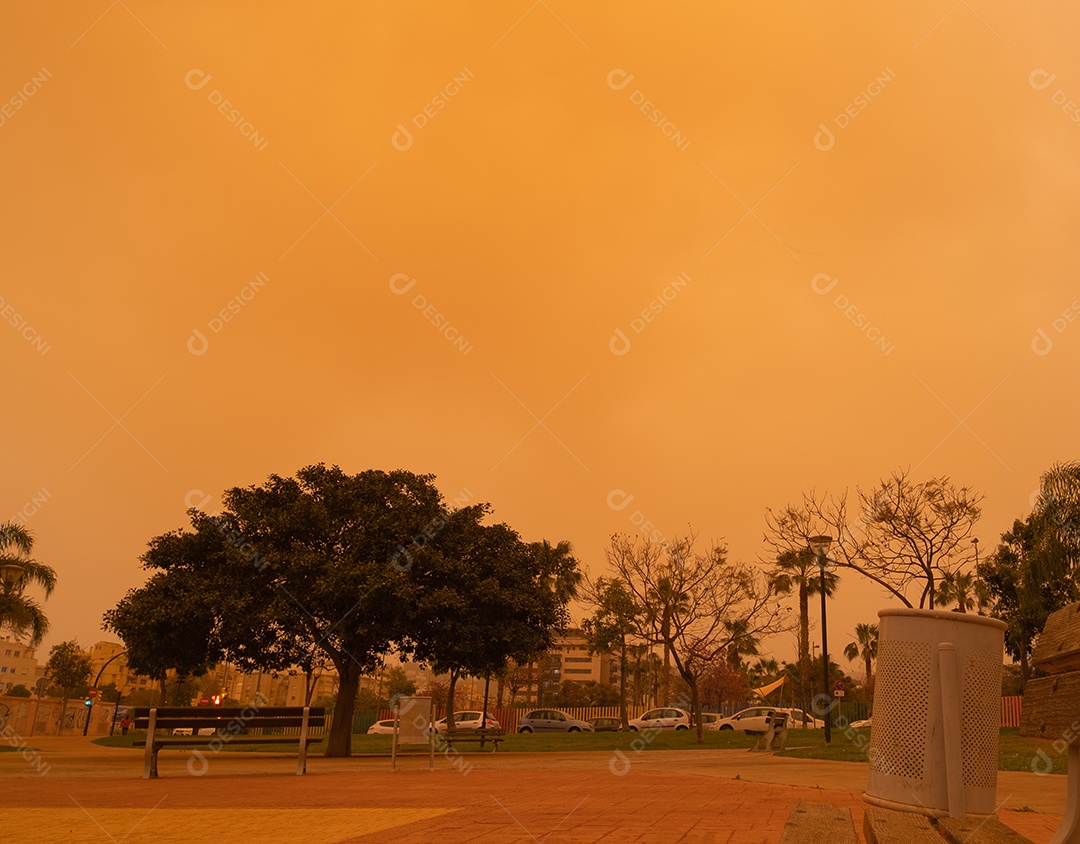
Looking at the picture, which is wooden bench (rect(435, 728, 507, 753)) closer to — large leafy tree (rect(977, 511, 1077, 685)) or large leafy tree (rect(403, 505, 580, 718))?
large leafy tree (rect(403, 505, 580, 718))

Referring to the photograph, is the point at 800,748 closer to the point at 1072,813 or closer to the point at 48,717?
the point at 1072,813

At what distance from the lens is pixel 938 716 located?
13.5 feet

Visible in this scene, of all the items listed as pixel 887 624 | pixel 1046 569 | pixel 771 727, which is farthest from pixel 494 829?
pixel 1046 569

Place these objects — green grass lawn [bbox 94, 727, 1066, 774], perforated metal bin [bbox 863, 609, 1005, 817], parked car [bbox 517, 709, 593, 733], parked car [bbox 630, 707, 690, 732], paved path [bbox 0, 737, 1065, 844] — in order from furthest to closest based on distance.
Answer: parked car [bbox 517, 709, 593, 733]
parked car [bbox 630, 707, 690, 732]
green grass lawn [bbox 94, 727, 1066, 774]
paved path [bbox 0, 737, 1065, 844]
perforated metal bin [bbox 863, 609, 1005, 817]

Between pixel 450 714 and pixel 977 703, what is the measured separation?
36510mm

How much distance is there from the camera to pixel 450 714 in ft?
125

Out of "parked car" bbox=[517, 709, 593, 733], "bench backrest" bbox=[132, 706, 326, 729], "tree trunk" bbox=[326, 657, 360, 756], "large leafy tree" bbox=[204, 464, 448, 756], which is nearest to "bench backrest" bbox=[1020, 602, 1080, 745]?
"bench backrest" bbox=[132, 706, 326, 729]

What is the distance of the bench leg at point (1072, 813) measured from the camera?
2.56 m

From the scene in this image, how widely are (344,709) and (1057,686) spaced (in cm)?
2171

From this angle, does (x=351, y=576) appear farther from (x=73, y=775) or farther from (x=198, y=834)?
(x=198, y=834)

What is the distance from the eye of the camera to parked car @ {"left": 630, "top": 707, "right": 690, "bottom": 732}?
4156 centimetres

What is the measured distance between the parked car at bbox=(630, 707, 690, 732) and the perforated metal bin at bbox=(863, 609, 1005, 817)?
39006 millimetres

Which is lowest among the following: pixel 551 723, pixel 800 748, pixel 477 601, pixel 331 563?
pixel 551 723

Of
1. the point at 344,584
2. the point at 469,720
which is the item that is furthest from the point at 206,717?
the point at 469,720
